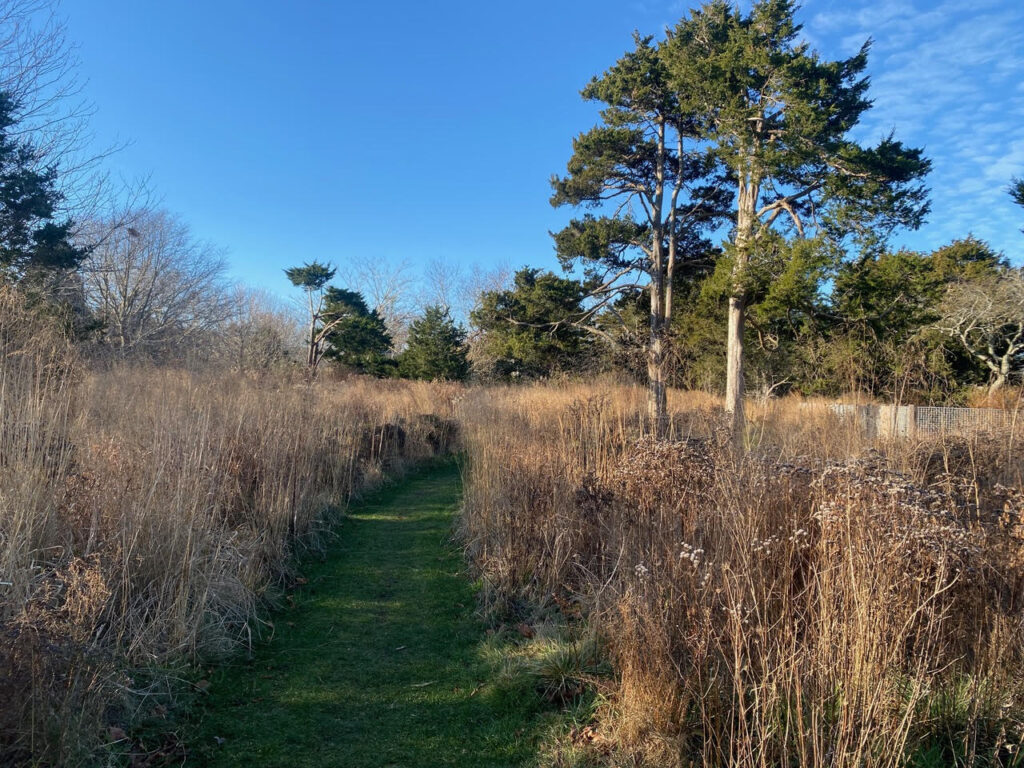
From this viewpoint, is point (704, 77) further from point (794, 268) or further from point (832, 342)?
point (832, 342)

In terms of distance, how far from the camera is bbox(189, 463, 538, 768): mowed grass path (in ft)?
9.21

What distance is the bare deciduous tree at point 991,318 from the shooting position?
55.1 ft

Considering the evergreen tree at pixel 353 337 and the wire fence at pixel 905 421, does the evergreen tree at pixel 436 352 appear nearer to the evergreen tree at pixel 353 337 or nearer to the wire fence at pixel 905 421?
the evergreen tree at pixel 353 337

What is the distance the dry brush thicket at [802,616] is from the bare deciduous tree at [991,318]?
1682 centimetres

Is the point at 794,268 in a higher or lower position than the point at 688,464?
higher

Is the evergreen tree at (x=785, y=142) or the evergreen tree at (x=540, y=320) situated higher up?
the evergreen tree at (x=785, y=142)

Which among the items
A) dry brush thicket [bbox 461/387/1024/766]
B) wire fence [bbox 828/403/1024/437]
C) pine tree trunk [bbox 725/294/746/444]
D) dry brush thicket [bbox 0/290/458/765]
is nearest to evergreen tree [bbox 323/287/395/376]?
pine tree trunk [bbox 725/294/746/444]

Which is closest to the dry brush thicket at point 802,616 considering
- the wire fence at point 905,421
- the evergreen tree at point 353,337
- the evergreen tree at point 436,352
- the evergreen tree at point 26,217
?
the wire fence at point 905,421

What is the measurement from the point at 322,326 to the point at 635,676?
103 ft

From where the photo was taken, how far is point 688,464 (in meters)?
3.91

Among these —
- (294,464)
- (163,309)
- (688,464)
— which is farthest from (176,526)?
(163,309)

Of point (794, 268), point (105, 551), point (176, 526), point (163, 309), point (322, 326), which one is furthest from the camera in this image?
point (322, 326)

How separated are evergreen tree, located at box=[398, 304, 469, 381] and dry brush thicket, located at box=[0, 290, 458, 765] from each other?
19.9 meters

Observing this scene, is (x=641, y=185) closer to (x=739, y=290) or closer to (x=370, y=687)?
(x=739, y=290)
